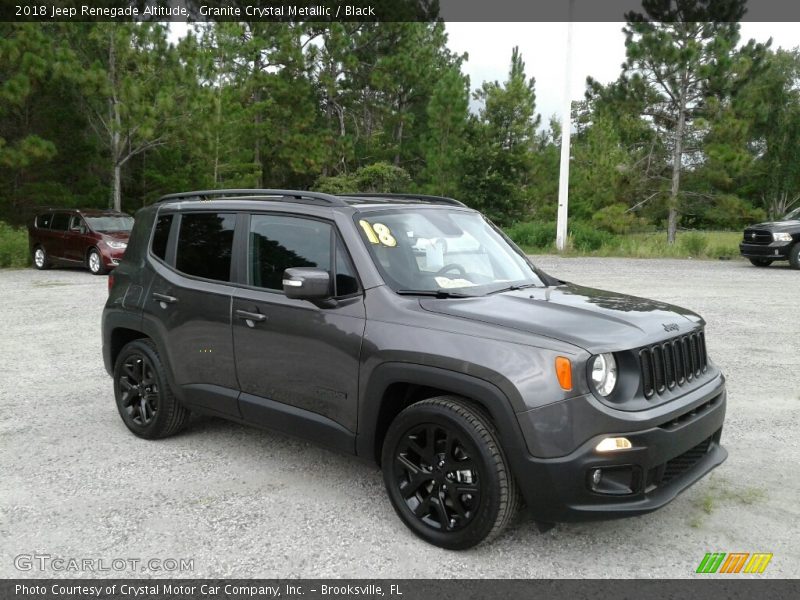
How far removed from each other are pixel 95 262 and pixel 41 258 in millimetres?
2797

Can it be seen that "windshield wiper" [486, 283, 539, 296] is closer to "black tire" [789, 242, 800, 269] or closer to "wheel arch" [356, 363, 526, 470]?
"wheel arch" [356, 363, 526, 470]

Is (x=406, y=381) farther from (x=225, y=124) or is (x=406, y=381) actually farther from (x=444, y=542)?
(x=225, y=124)

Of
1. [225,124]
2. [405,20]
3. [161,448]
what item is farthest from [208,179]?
[161,448]

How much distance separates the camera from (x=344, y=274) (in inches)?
157

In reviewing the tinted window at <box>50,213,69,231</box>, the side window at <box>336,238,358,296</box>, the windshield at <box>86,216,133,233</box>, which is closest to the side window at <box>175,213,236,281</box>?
the side window at <box>336,238,358,296</box>

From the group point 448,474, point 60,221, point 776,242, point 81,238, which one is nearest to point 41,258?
point 60,221

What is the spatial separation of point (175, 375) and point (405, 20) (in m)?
37.3

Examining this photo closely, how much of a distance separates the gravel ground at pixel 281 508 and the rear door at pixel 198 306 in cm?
53

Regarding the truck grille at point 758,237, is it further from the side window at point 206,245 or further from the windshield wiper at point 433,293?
the side window at point 206,245

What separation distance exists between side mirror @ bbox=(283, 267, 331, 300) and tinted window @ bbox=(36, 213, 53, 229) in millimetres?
17398

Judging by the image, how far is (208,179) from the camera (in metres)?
30.0
